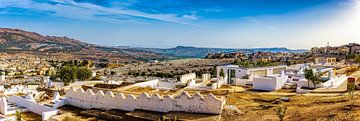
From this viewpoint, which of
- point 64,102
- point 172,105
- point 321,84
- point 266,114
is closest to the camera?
point 266,114

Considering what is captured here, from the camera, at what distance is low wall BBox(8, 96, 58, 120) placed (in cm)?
2016

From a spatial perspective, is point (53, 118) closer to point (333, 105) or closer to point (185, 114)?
point (185, 114)

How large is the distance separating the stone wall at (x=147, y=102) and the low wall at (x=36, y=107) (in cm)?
155

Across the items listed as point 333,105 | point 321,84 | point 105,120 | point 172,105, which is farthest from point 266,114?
point 321,84

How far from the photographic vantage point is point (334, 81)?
27266 mm

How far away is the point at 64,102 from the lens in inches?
902

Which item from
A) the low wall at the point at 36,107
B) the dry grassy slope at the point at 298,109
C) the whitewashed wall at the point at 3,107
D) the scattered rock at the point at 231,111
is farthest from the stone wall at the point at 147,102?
the whitewashed wall at the point at 3,107

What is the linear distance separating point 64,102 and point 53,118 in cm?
365

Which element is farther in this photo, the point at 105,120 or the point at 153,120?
the point at 105,120

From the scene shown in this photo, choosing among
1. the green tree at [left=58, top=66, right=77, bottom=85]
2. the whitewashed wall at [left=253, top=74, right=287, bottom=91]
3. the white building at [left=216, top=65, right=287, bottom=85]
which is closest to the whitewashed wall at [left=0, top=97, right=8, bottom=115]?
the whitewashed wall at [left=253, top=74, right=287, bottom=91]

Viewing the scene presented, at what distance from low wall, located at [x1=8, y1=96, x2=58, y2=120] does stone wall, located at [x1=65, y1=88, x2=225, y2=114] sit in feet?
5.08

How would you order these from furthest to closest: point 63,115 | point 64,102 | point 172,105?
point 64,102
point 63,115
point 172,105

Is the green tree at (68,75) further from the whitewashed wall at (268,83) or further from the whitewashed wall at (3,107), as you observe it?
the whitewashed wall at (268,83)

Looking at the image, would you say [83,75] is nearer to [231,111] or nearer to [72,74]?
[72,74]
